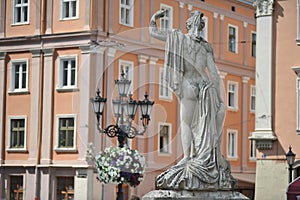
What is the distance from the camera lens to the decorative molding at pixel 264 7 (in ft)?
95.5

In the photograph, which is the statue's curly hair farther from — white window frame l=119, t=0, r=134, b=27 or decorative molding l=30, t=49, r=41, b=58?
decorative molding l=30, t=49, r=41, b=58

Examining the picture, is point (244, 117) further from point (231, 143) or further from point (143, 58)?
point (143, 58)

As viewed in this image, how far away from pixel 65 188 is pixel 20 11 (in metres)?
8.43

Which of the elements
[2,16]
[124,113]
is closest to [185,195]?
[124,113]

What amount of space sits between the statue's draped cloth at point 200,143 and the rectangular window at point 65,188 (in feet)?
80.8

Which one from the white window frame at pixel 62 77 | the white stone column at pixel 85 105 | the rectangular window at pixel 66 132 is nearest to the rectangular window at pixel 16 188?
the rectangular window at pixel 66 132

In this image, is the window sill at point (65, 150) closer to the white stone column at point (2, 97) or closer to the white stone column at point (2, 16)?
the white stone column at point (2, 97)

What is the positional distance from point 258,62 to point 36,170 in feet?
36.6

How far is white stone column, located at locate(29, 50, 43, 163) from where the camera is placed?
35.0 metres

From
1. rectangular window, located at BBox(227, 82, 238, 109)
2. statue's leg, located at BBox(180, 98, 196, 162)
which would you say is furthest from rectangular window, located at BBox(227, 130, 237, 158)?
statue's leg, located at BBox(180, 98, 196, 162)

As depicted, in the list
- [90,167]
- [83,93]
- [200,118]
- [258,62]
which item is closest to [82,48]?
[83,93]

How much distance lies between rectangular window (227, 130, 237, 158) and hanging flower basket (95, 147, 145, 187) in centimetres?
2398

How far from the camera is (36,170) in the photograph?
34750 millimetres

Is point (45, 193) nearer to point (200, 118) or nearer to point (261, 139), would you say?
point (261, 139)
